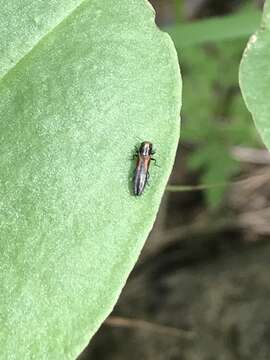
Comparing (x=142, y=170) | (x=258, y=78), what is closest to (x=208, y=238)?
(x=258, y=78)

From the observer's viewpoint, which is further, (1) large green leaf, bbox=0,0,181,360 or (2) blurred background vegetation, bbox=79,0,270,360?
(2) blurred background vegetation, bbox=79,0,270,360

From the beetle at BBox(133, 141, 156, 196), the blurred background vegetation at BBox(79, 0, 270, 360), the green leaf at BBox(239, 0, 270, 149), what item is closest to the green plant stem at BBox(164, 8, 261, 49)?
the blurred background vegetation at BBox(79, 0, 270, 360)

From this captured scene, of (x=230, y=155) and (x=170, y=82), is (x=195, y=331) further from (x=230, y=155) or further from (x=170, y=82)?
(x=170, y=82)

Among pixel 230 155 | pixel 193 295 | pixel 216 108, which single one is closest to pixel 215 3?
pixel 216 108

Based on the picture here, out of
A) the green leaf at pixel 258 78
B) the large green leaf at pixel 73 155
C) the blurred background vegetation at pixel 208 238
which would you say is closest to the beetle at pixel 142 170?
the large green leaf at pixel 73 155

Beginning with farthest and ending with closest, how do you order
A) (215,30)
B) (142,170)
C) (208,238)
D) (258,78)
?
(208,238), (215,30), (258,78), (142,170)

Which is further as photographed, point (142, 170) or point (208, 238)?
point (208, 238)

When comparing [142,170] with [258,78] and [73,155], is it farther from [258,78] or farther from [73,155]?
[258,78]

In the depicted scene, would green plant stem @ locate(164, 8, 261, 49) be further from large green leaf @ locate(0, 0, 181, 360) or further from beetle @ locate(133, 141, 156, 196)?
beetle @ locate(133, 141, 156, 196)
